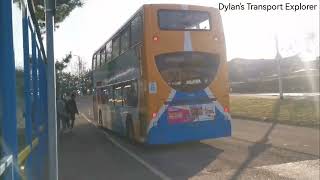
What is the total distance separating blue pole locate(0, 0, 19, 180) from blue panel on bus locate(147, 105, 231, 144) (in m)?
10.6

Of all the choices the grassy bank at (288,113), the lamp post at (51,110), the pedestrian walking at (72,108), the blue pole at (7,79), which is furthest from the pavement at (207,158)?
the blue pole at (7,79)

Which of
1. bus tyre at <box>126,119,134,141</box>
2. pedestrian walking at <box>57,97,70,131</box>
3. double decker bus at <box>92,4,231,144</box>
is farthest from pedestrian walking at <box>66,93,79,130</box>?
double decker bus at <box>92,4,231,144</box>

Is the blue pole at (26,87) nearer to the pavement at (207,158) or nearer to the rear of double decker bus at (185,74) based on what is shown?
the pavement at (207,158)

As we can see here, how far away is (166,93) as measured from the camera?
13.8 meters

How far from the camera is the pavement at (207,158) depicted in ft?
33.0

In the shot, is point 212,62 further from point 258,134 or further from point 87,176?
point 87,176

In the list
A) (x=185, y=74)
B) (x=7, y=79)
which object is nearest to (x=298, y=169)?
(x=185, y=74)

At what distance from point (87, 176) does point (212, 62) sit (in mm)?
5426

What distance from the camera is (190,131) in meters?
14.1

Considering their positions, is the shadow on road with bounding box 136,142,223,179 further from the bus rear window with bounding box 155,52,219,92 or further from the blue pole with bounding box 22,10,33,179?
the blue pole with bounding box 22,10,33,179

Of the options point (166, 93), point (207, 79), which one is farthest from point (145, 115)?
point (207, 79)

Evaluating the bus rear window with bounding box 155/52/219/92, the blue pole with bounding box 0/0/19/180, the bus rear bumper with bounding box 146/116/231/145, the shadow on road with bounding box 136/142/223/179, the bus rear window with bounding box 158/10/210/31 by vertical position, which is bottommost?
the shadow on road with bounding box 136/142/223/179

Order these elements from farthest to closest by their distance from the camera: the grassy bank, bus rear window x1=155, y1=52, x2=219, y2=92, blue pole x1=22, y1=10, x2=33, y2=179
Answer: the grassy bank
bus rear window x1=155, y1=52, x2=219, y2=92
blue pole x1=22, y1=10, x2=33, y2=179

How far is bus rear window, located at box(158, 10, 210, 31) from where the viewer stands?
46.1ft
